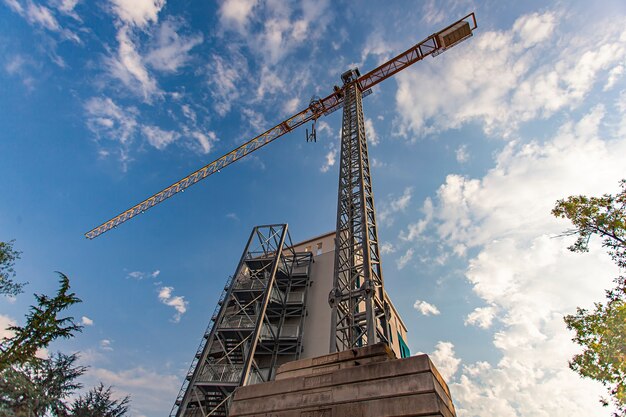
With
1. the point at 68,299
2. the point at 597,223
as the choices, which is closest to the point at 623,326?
the point at 597,223

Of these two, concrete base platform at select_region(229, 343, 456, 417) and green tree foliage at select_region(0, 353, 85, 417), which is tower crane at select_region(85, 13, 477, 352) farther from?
green tree foliage at select_region(0, 353, 85, 417)

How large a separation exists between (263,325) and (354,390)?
17.4 m

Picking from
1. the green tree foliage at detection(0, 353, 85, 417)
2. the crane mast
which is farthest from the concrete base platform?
the green tree foliage at detection(0, 353, 85, 417)

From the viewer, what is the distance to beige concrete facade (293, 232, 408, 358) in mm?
24141

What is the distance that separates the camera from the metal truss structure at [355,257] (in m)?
13.6

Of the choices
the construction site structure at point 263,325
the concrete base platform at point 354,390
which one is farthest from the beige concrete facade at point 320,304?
the concrete base platform at point 354,390

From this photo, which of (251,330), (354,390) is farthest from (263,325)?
(354,390)

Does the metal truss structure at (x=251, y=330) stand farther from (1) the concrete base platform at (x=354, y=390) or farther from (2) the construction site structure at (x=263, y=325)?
(1) the concrete base platform at (x=354, y=390)

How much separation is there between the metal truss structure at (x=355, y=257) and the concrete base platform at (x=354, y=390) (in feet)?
7.41

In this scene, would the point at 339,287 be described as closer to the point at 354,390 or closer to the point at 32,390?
the point at 354,390

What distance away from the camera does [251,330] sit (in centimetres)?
2375

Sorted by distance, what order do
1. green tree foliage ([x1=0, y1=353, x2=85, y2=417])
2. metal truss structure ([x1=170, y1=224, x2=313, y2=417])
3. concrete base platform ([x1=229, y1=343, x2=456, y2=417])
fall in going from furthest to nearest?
metal truss structure ([x1=170, y1=224, x2=313, y2=417]) → green tree foliage ([x1=0, y1=353, x2=85, y2=417]) → concrete base platform ([x1=229, y1=343, x2=456, y2=417])

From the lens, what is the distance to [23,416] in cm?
1300

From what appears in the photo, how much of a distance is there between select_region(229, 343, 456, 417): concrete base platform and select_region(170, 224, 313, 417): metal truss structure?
1134 centimetres
